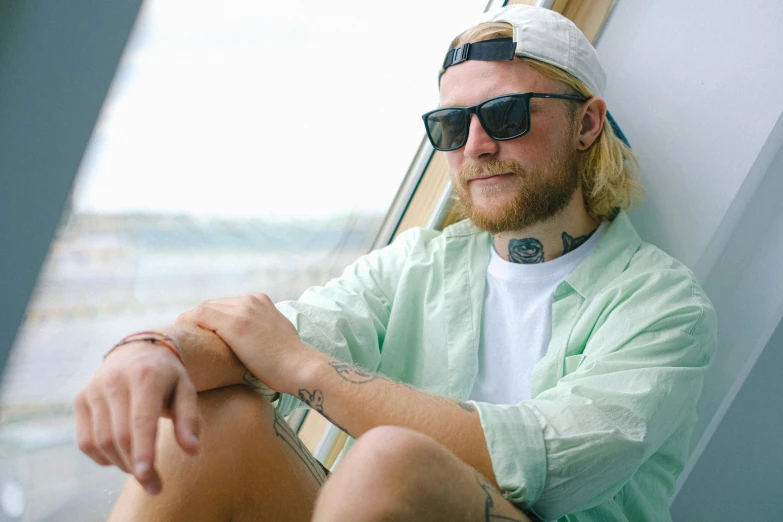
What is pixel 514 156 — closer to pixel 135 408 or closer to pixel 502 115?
pixel 502 115

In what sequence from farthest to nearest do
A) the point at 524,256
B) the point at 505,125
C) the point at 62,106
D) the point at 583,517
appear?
the point at 524,256
the point at 505,125
the point at 583,517
the point at 62,106

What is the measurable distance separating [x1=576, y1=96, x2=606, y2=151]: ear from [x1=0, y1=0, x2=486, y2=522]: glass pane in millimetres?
549

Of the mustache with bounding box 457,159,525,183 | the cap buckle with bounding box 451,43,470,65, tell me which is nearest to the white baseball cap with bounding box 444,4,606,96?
the cap buckle with bounding box 451,43,470,65

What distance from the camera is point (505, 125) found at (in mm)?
1464

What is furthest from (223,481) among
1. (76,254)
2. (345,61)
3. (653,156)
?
Answer: (653,156)

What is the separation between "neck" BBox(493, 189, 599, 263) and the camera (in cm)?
155

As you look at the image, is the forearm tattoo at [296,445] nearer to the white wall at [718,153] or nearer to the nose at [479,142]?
the nose at [479,142]

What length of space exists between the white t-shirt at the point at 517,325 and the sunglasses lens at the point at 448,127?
29 cm

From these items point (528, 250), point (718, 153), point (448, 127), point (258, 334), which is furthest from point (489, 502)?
point (718, 153)

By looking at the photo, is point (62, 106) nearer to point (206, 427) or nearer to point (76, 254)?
point (76, 254)

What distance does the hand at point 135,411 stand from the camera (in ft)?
3.02

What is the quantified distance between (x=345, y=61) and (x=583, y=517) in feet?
3.82

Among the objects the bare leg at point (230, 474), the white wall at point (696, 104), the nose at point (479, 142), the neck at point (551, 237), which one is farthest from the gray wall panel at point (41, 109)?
the white wall at point (696, 104)

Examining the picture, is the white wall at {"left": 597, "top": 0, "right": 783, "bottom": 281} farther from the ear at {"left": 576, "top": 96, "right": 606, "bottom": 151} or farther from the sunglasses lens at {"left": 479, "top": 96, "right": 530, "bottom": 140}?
the sunglasses lens at {"left": 479, "top": 96, "right": 530, "bottom": 140}
